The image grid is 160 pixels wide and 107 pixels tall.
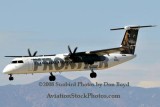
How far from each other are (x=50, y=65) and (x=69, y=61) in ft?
10.2

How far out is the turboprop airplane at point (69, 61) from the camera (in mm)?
80188

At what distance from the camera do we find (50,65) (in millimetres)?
82438

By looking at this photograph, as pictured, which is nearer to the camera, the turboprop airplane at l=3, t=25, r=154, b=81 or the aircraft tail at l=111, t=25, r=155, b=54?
the turboprop airplane at l=3, t=25, r=154, b=81

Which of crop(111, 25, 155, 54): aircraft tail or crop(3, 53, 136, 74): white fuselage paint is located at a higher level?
crop(111, 25, 155, 54): aircraft tail

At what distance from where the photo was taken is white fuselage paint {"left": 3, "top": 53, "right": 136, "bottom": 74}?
262 feet

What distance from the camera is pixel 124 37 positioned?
9256 centimetres

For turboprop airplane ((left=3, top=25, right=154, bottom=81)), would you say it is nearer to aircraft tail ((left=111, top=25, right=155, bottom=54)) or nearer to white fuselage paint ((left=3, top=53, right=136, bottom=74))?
white fuselage paint ((left=3, top=53, right=136, bottom=74))

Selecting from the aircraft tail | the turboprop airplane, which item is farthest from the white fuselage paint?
the aircraft tail

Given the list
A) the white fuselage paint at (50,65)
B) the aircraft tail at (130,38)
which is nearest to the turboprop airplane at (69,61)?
the white fuselage paint at (50,65)

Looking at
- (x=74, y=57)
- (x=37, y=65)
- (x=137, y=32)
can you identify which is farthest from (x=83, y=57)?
(x=137, y=32)

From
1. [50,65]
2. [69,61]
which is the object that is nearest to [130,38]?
[69,61]

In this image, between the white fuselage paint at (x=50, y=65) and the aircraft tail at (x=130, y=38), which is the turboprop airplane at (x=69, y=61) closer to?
the white fuselage paint at (x=50, y=65)

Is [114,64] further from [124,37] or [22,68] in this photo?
[22,68]

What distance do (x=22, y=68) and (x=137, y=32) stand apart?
23095mm
